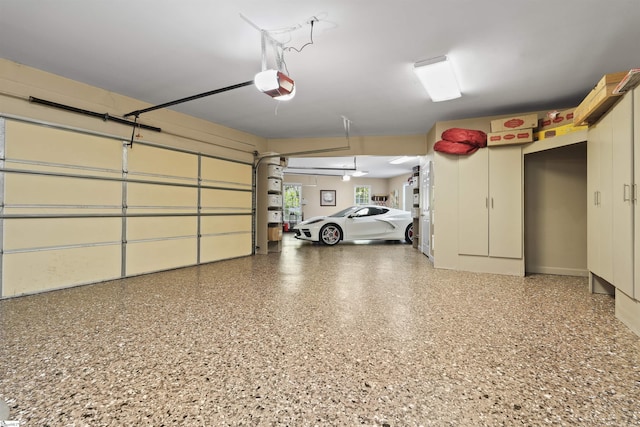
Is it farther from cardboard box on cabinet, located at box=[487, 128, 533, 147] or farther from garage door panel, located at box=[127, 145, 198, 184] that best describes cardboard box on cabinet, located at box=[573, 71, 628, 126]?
garage door panel, located at box=[127, 145, 198, 184]

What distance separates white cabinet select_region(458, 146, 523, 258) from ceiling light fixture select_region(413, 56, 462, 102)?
3.82ft

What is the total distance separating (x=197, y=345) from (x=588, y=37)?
154 inches

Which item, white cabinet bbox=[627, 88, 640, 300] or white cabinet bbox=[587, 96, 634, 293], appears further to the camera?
white cabinet bbox=[587, 96, 634, 293]

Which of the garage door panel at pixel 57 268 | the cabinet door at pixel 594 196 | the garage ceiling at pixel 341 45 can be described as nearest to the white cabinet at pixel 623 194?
the cabinet door at pixel 594 196

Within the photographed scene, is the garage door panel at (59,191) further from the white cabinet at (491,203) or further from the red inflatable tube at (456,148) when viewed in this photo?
the white cabinet at (491,203)

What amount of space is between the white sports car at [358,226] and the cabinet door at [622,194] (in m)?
5.56

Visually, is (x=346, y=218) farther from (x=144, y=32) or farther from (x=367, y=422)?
(x=367, y=422)

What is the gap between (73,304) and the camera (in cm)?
288

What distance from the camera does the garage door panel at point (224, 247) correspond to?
208 inches

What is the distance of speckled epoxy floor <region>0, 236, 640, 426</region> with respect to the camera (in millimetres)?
1319

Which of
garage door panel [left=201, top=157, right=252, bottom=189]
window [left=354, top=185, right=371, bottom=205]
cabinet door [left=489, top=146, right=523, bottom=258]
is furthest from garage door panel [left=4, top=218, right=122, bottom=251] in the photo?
window [left=354, top=185, right=371, bottom=205]

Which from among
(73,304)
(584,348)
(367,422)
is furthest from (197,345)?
(584,348)

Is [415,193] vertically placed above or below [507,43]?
below

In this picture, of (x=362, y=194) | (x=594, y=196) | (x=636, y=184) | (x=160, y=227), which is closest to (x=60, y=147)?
(x=160, y=227)
